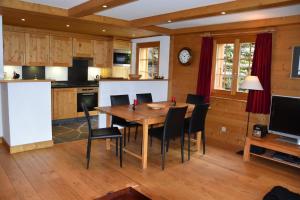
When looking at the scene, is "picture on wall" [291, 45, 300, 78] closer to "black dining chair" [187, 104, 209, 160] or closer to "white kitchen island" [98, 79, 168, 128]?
"black dining chair" [187, 104, 209, 160]

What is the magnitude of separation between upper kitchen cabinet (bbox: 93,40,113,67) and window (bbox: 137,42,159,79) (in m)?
0.81

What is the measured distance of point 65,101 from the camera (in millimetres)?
5965

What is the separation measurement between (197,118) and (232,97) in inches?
53.4

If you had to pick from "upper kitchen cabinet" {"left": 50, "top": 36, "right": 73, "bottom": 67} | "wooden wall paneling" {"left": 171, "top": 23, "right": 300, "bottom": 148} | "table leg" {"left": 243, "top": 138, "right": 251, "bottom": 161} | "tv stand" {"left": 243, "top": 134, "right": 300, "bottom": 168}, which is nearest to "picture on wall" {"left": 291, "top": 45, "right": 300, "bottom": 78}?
"wooden wall paneling" {"left": 171, "top": 23, "right": 300, "bottom": 148}

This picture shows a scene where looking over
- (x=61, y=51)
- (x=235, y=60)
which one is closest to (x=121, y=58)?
(x=61, y=51)

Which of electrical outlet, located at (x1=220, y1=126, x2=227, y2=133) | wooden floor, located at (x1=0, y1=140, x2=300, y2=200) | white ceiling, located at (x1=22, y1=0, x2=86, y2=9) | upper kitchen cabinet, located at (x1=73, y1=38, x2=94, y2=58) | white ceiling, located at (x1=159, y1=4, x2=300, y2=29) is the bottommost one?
wooden floor, located at (x1=0, y1=140, x2=300, y2=200)

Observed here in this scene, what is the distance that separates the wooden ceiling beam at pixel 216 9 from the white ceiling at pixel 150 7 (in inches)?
3.5

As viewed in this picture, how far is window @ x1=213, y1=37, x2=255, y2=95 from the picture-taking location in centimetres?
472

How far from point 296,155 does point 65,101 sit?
4833mm

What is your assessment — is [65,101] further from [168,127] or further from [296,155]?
[296,155]

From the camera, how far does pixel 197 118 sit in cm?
400

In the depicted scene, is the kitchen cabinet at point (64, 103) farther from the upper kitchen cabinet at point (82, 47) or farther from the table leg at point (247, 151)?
the table leg at point (247, 151)

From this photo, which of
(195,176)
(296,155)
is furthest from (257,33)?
(195,176)

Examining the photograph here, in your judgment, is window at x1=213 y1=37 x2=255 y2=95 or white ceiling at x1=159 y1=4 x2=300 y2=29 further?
window at x1=213 y1=37 x2=255 y2=95
